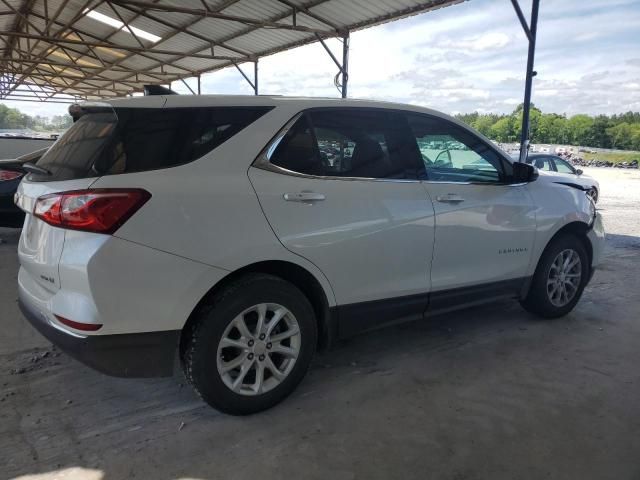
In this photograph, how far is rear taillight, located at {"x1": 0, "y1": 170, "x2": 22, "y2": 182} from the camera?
653 cm

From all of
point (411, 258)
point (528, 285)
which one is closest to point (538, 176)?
point (528, 285)

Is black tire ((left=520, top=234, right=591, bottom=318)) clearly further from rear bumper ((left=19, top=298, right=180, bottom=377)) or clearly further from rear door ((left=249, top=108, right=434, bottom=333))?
rear bumper ((left=19, top=298, right=180, bottom=377))

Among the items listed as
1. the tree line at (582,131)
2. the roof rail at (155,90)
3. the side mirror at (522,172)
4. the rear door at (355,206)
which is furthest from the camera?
the tree line at (582,131)

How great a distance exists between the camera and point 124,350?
242cm

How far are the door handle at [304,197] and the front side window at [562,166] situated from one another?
12585mm

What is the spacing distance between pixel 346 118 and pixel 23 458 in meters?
2.59

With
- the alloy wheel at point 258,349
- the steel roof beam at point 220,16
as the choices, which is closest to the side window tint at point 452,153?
the alloy wheel at point 258,349

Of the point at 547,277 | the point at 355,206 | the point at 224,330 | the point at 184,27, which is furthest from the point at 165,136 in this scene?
the point at 184,27

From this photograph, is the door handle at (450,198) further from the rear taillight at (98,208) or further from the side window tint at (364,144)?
the rear taillight at (98,208)

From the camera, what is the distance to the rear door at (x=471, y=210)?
3508mm

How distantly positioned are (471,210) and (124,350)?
2.52m

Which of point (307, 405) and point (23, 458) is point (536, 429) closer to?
point (307, 405)

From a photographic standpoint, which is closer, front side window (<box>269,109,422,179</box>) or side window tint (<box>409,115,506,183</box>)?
front side window (<box>269,109,422,179</box>)

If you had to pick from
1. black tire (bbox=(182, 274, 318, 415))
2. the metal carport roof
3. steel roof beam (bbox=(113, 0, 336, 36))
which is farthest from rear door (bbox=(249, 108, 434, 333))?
steel roof beam (bbox=(113, 0, 336, 36))
